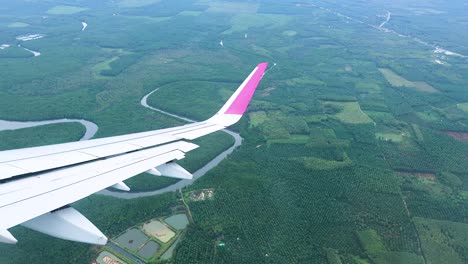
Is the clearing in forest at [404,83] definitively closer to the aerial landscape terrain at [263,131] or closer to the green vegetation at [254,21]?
the aerial landscape terrain at [263,131]

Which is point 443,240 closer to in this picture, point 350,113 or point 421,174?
A: point 421,174

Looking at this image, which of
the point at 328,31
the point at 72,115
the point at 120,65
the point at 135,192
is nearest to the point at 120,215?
the point at 135,192

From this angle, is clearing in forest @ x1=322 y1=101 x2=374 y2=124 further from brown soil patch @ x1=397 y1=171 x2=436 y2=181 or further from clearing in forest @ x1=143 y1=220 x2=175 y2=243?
clearing in forest @ x1=143 y1=220 x2=175 y2=243

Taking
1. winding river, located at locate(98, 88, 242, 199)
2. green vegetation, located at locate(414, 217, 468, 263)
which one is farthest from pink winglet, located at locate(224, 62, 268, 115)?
green vegetation, located at locate(414, 217, 468, 263)

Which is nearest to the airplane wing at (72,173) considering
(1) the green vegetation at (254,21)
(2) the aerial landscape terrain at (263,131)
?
(2) the aerial landscape terrain at (263,131)

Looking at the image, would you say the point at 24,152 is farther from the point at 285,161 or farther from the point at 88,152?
the point at 285,161

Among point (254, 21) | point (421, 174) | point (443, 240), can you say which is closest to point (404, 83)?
point (421, 174)
